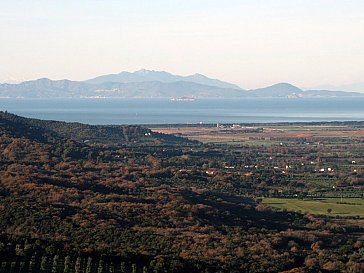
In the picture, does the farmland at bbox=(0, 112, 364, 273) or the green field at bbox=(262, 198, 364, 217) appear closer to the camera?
the farmland at bbox=(0, 112, 364, 273)

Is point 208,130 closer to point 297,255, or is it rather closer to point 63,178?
point 63,178

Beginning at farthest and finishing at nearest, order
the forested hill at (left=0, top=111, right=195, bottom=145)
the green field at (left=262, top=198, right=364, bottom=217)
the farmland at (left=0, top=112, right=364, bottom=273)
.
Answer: the forested hill at (left=0, top=111, right=195, bottom=145)
the green field at (left=262, top=198, right=364, bottom=217)
the farmland at (left=0, top=112, right=364, bottom=273)

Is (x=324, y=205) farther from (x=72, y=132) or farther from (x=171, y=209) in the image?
(x=72, y=132)

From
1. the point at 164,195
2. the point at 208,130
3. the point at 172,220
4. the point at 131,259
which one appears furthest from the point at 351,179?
the point at 208,130

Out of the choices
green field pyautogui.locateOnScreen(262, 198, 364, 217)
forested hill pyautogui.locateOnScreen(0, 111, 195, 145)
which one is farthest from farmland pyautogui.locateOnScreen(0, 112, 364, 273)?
forested hill pyautogui.locateOnScreen(0, 111, 195, 145)

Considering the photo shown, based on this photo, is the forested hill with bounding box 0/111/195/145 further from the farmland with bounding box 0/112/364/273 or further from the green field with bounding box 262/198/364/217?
the green field with bounding box 262/198/364/217

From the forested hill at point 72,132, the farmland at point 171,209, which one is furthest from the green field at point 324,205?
the forested hill at point 72,132

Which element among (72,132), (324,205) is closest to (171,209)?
(324,205)
